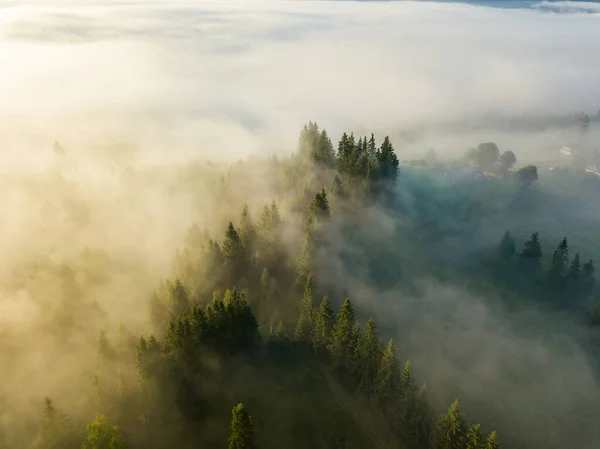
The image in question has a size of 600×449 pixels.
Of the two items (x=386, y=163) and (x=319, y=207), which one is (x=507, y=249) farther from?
(x=319, y=207)

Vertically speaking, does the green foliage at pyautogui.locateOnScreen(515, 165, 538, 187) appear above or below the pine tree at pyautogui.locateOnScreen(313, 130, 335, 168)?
below

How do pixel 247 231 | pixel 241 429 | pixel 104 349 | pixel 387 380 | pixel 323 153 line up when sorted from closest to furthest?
pixel 241 429 < pixel 387 380 < pixel 104 349 < pixel 247 231 < pixel 323 153

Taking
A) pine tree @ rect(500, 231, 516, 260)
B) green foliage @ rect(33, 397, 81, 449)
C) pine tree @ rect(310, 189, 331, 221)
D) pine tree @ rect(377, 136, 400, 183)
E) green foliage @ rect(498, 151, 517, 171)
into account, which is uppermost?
pine tree @ rect(377, 136, 400, 183)

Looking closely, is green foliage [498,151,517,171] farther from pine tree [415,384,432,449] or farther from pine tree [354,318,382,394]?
pine tree [415,384,432,449]

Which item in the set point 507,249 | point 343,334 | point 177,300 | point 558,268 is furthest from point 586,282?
point 177,300

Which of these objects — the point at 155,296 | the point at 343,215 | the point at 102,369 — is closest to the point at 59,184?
the point at 155,296

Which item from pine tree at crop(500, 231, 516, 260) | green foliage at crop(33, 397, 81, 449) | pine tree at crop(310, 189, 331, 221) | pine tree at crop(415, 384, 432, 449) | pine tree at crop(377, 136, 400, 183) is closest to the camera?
green foliage at crop(33, 397, 81, 449)

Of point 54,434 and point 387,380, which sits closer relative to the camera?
point 54,434

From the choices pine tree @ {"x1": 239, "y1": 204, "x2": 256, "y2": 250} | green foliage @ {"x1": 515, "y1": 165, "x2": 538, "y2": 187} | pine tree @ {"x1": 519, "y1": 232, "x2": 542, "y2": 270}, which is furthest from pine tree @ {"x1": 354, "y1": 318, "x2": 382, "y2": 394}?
green foliage @ {"x1": 515, "y1": 165, "x2": 538, "y2": 187}
